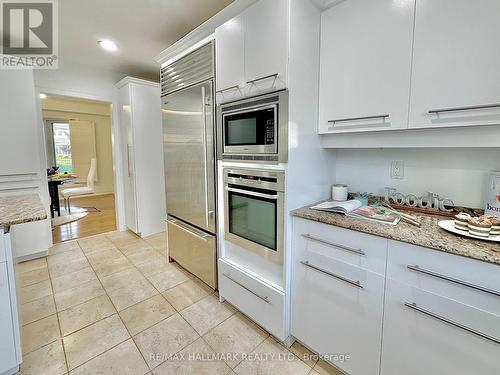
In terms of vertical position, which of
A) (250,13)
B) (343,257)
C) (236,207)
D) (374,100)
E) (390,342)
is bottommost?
(390,342)

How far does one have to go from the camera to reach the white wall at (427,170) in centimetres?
136

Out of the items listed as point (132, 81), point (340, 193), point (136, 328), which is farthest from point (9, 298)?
point (132, 81)

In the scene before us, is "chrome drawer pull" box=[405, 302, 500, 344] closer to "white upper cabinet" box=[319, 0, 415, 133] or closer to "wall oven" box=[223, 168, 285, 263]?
"wall oven" box=[223, 168, 285, 263]

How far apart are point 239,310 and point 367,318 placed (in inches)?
40.6

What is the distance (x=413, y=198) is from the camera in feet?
5.09

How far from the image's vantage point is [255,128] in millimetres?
1565

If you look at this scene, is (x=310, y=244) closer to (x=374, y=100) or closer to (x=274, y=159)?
(x=274, y=159)

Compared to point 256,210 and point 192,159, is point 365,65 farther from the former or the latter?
point 192,159

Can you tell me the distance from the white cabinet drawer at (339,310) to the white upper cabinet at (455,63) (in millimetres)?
896

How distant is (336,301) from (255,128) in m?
1.15

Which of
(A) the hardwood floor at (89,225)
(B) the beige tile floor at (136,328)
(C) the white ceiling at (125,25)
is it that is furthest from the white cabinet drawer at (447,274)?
(A) the hardwood floor at (89,225)

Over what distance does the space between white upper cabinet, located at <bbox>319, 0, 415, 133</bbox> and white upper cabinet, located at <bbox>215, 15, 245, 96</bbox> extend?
552 mm

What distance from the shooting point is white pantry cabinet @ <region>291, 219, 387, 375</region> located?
120 centimetres

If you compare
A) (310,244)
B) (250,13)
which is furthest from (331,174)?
(250,13)
